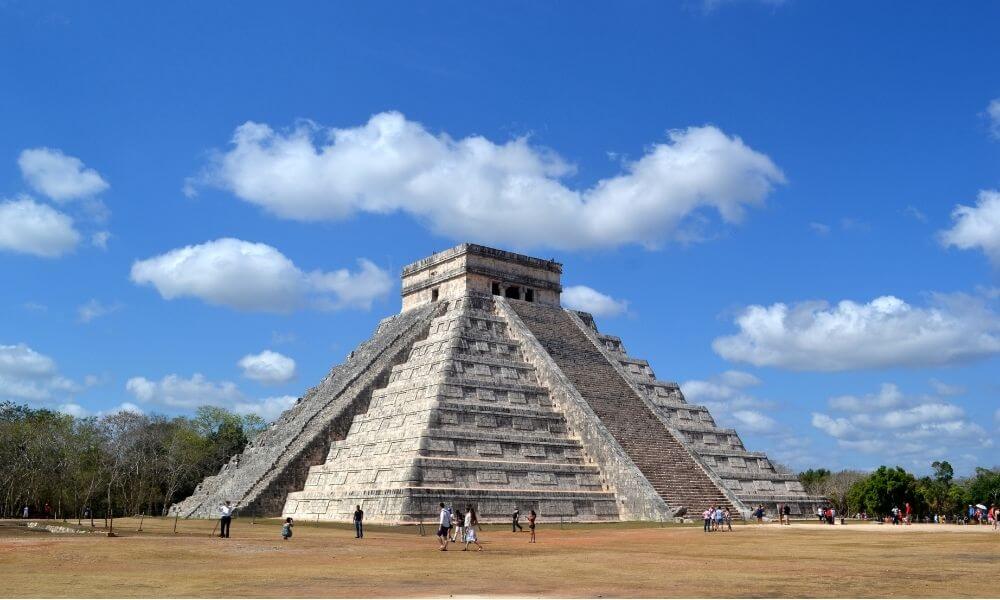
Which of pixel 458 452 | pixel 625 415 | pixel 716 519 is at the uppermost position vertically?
pixel 625 415

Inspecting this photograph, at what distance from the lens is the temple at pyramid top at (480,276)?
4528 cm

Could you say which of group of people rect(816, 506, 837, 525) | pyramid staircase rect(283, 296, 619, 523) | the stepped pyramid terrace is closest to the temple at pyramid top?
the stepped pyramid terrace

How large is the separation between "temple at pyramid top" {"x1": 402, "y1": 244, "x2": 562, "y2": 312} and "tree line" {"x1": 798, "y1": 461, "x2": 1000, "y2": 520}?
19.5 meters

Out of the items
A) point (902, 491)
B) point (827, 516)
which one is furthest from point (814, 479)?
point (827, 516)

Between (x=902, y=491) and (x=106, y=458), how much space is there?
45764mm

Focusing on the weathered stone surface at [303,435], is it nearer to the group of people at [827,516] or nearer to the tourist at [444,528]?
the tourist at [444,528]

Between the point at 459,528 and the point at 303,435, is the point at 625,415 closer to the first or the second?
the point at 303,435

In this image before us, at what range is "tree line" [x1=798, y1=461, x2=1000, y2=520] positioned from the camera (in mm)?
49125

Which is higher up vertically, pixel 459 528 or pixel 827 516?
pixel 459 528

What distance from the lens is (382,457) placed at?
3316 cm

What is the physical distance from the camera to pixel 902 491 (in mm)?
49094

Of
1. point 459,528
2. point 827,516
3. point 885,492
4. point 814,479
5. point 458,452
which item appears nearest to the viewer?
point 459,528

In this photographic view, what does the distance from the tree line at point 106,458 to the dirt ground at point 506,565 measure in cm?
2452

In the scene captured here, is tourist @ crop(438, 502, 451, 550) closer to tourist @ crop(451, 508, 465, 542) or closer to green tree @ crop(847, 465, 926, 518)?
tourist @ crop(451, 508, 465, 542)
